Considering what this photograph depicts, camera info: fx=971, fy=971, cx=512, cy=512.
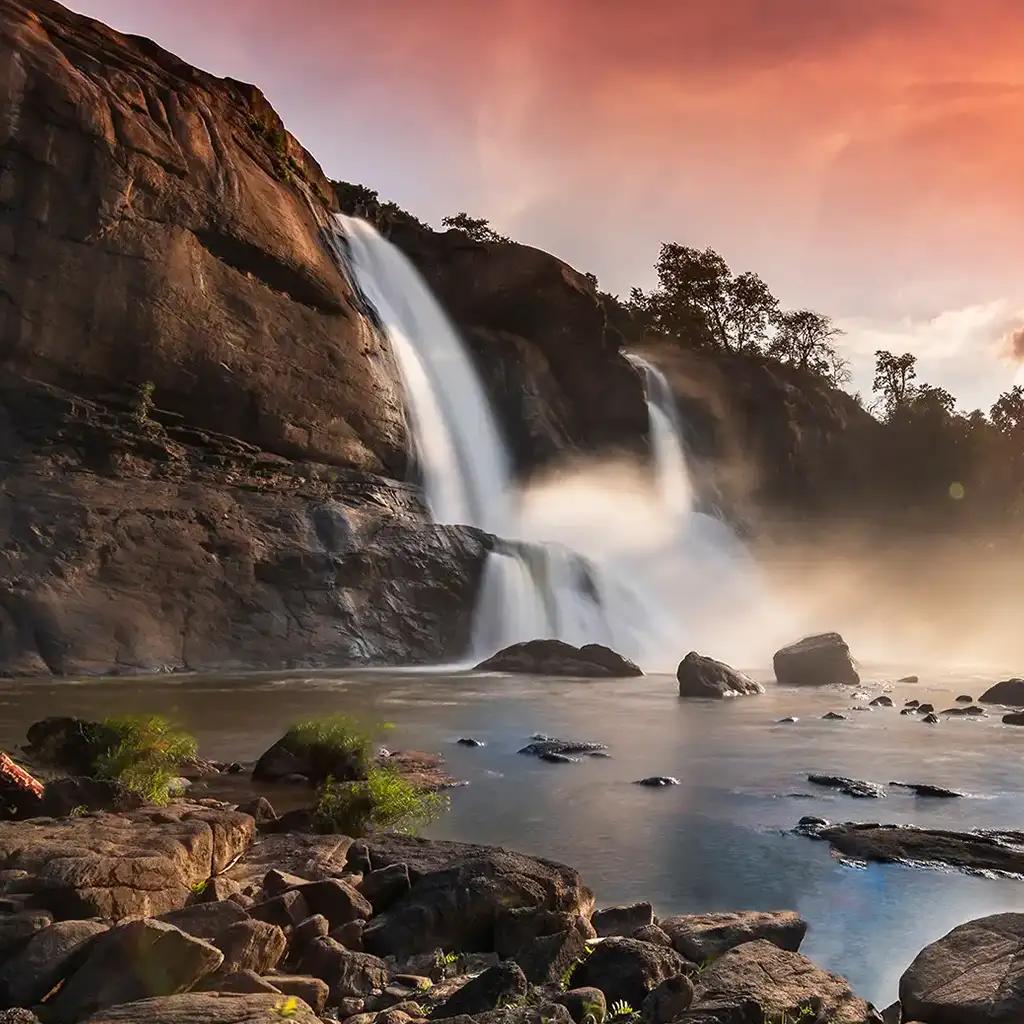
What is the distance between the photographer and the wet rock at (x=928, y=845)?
9555 millimetres

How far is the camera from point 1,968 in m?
5.21

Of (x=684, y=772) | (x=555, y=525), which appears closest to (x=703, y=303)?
(x=555, y=525)

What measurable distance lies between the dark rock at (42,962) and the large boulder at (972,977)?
4756 millimetres

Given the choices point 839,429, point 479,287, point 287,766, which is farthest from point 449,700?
point 839,429

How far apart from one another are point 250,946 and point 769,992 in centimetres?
299

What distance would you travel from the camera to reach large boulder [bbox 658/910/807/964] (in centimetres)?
670

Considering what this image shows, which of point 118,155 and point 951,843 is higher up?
point 118,155

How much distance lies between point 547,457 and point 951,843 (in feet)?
132

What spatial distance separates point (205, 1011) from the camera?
4.63 metres

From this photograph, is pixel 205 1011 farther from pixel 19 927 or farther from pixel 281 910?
pixel 281 910

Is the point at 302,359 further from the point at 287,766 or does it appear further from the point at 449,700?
the point at 287,766

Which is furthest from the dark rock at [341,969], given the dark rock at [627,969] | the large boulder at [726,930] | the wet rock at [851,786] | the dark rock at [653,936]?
the wet rock at [851,786]

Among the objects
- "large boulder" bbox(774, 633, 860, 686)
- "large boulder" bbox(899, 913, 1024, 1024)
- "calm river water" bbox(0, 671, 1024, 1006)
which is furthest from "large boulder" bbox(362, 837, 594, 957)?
"large boulder" bbox(774, 633, 860, 686)

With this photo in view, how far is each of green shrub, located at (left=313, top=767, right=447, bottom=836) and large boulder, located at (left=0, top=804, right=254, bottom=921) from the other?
144cm
